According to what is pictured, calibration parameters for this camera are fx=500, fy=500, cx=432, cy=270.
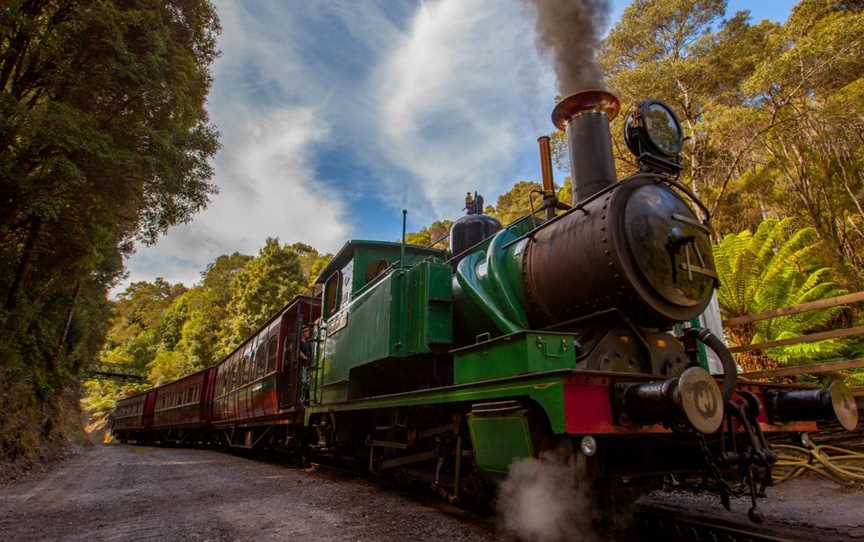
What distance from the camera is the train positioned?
284 cm

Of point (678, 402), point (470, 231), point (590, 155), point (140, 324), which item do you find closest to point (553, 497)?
point (678, 402)

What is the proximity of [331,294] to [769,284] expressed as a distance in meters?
8.07

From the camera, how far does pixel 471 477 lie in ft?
13.0

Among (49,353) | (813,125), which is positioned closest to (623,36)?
(813,125)

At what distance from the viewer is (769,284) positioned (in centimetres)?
938

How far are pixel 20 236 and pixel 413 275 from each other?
8052 millimetres

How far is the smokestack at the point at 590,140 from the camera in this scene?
4.10 m

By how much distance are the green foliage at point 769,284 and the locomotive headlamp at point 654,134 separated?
6.28m

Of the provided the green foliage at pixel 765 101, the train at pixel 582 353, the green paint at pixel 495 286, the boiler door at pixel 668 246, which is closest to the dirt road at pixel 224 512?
the train at pixel 582 353

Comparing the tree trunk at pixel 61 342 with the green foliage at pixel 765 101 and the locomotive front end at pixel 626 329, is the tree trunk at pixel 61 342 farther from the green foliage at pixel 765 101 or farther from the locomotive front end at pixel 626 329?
the green foliage at pixel 765 101

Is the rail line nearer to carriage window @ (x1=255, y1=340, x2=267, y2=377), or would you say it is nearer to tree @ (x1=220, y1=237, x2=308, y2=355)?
carriage window @ (x1=255, y1=340, x2=267, y2=377)

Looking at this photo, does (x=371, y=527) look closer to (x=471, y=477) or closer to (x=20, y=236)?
(x=471, y=477)

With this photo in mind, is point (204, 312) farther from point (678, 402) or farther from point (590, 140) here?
point (678, 402)

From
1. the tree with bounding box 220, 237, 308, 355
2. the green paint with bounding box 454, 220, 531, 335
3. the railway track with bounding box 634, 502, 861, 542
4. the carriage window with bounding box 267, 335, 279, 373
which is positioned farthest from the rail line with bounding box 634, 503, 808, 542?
the tree with bounding box 220, 237, 308, 355
